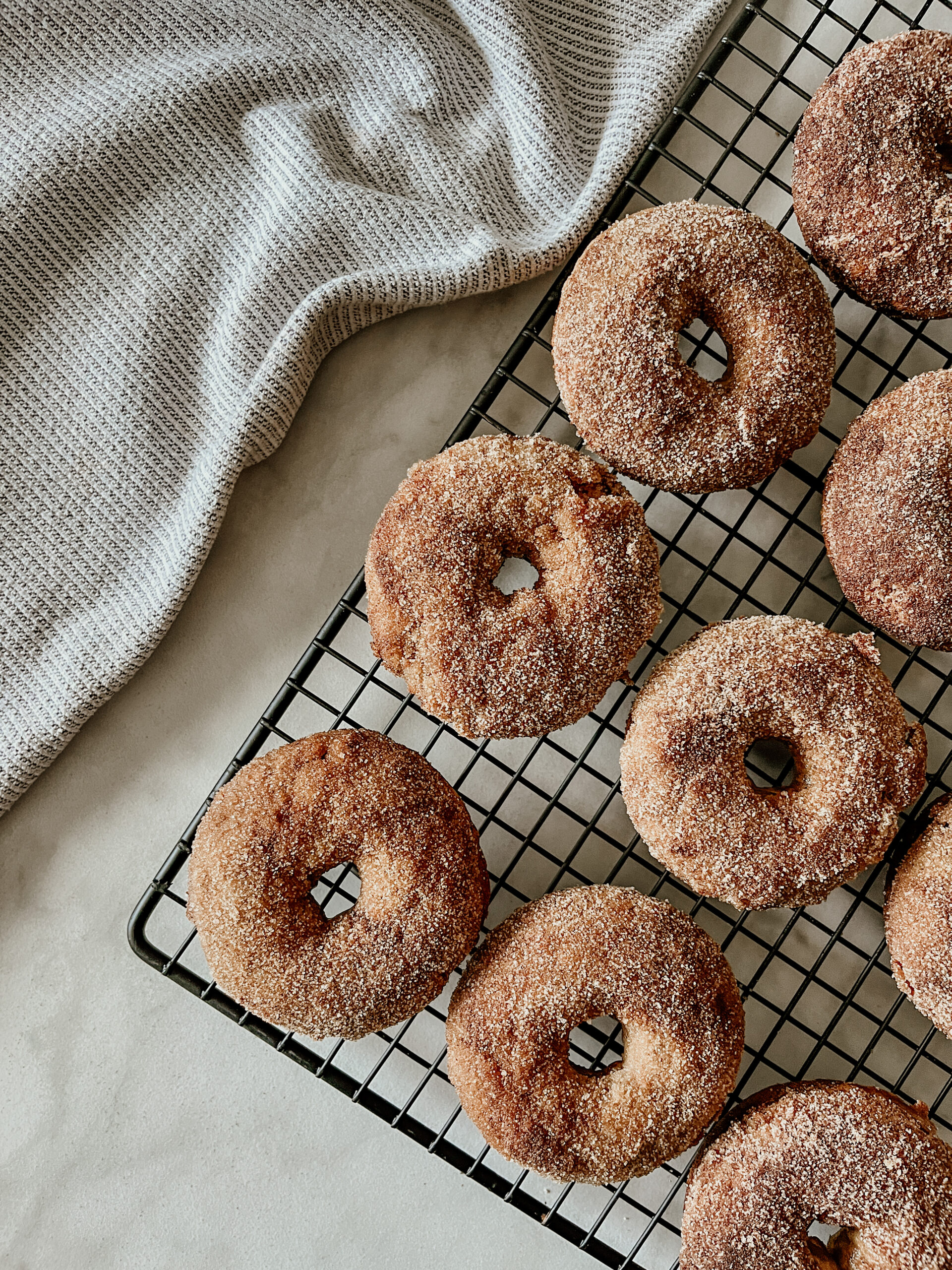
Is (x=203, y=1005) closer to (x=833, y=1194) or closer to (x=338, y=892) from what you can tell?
(x=338, y=892)

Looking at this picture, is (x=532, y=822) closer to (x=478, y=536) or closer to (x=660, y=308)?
(x=478, y=536)

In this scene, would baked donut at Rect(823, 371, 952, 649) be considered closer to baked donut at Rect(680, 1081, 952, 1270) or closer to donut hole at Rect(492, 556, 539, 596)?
donut hole at Rect(492, 556, 539, 596)

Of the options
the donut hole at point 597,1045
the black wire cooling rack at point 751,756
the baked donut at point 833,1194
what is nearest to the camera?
the baked donut at point 833,1194

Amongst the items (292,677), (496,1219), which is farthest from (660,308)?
(496,1219)

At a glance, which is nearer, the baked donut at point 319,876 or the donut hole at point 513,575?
the baked donut at point 319,876

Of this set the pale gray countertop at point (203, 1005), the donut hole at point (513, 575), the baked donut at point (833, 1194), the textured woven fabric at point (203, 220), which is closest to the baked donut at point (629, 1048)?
the baked donut at point (833, 1194)

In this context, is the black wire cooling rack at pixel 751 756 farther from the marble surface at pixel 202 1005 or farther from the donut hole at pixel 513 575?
the donut hole at pixel 513 575
